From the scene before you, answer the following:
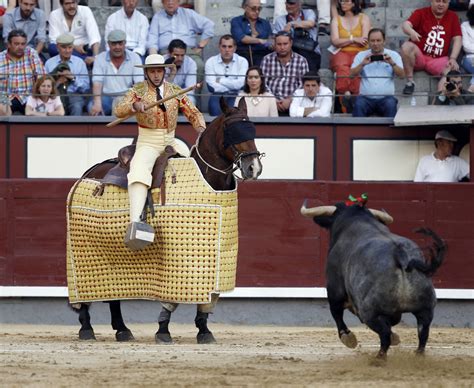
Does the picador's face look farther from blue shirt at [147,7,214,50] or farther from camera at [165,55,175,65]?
blue shirt at [147,7,214,50]

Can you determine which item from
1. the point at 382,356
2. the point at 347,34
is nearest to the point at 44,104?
the point at 347,34

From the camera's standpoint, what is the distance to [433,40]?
13.8 meters

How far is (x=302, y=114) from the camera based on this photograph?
520 inches

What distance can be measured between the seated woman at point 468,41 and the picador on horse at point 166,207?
4.34m

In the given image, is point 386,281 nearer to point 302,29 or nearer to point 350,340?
point 350,340

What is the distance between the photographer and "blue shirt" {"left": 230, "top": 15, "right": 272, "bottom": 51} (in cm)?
1402

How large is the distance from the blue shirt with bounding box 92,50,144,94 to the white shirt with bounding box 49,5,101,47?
1.93 ft

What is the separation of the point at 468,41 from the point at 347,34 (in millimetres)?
1188

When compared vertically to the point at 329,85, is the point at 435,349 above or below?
below

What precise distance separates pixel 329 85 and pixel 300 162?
1.18 meters

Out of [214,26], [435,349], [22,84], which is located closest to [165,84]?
[435,349]

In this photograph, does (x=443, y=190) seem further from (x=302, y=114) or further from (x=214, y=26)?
(x=214, y=26)

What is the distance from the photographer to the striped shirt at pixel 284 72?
44.1 feet

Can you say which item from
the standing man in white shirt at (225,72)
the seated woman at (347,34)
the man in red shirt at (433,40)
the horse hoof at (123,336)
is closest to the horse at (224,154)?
the horse hoof at (123,336)
